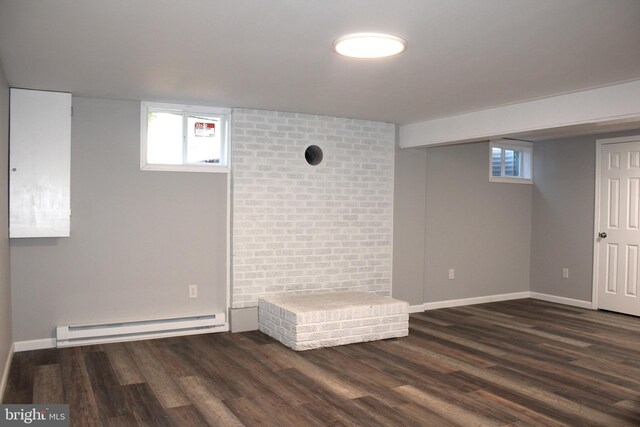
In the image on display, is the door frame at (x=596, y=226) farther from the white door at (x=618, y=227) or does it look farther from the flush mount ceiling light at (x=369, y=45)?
the flush mount ceiling light at (x=369, y=45)

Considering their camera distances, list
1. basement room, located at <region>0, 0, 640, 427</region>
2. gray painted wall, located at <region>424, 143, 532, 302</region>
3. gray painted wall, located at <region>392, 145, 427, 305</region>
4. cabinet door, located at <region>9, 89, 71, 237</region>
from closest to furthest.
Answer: basement room, located at <region>0, 0, 640, 427</region>, cabinet door, located at <region>9, 89, 71, 237</region>, gray painted wall, located at <region>392, 145, 427, 305</region>, gray painted wall, located at <region>424, 143, 532, 302</region>

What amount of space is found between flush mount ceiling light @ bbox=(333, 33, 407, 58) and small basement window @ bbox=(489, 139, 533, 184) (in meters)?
4.26

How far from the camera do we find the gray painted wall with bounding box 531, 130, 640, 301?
21.4 feet

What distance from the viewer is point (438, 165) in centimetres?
639

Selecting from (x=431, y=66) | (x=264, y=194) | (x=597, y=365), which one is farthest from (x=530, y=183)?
(x=431, y=66)

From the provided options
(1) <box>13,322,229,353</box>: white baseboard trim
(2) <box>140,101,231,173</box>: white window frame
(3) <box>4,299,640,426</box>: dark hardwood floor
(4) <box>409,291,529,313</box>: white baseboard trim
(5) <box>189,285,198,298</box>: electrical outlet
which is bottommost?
(3) <box>4,299,640,426</box>: dark hardwood floor

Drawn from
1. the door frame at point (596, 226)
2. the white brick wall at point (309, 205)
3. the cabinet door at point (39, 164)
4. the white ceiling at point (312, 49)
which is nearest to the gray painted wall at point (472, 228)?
the white brick wall at point (309, 205)

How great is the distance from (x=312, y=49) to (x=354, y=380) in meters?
2.28

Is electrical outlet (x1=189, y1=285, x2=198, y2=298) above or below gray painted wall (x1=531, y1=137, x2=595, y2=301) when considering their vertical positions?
below

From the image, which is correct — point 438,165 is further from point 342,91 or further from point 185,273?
point 185,273

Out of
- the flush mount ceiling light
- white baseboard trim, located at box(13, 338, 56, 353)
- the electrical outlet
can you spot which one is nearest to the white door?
the flush mount ceiling light

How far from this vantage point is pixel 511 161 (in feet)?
23.6

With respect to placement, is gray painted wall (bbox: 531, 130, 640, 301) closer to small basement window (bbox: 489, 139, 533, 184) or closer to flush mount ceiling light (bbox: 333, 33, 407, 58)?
small basement window (bbox: 489, 139, 533, 184)

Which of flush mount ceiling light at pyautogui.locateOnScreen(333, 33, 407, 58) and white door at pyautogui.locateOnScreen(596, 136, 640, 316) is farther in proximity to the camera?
white door at pyautogui.locateOnScreen(596, 136, 640, 316)
